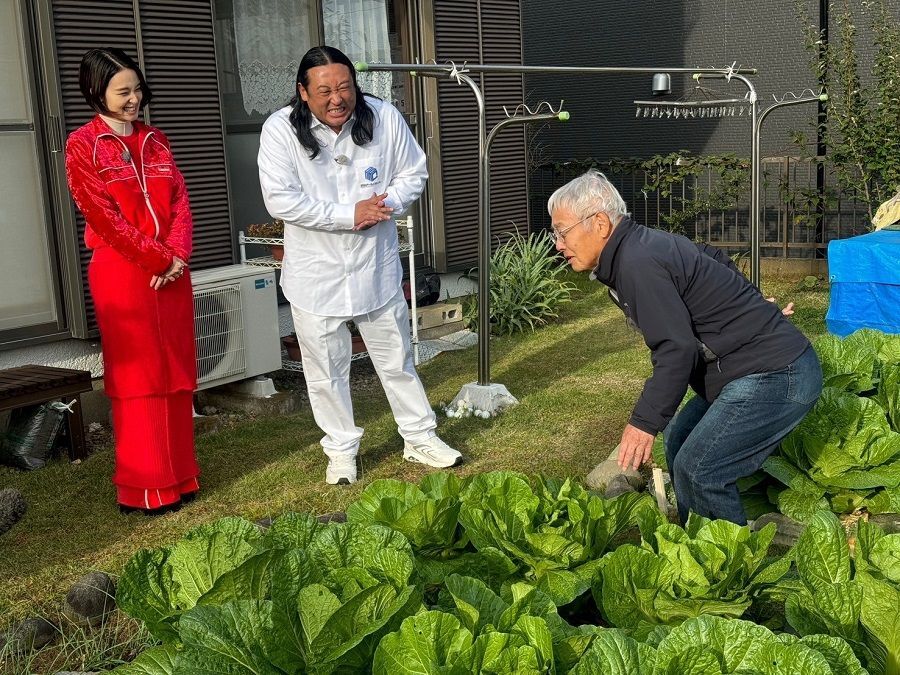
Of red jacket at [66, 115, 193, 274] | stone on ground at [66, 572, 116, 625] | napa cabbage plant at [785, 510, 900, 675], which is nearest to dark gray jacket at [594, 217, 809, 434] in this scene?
napa cabbage plant at [785, 510, 900, 675]

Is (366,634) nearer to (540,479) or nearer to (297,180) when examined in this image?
(540,479)

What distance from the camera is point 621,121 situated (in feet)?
41.6

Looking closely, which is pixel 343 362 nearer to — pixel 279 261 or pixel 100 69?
pixel 100 69

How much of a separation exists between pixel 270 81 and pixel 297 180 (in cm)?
285

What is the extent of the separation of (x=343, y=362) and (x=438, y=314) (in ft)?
10.2

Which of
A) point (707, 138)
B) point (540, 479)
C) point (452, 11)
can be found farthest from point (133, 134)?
point (707, 138)

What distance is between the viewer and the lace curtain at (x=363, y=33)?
25.0 ft

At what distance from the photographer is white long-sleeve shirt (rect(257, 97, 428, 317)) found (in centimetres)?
462

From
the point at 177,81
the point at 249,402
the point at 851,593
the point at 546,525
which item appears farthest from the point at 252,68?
the point at 851,593

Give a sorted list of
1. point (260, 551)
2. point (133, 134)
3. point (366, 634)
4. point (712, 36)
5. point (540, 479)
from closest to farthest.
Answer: point (366, 634) < point (260, 551) < point (540, 479) < point (133, 134) < point (712, 36)

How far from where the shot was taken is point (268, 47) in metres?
7.22

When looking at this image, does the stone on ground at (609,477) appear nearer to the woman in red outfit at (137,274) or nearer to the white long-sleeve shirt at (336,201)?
the white long-sleeve shirt at (336,201)

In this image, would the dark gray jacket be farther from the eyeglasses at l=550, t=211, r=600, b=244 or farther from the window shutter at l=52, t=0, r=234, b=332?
the window shutter at l=52, t=0, r=234, b=332

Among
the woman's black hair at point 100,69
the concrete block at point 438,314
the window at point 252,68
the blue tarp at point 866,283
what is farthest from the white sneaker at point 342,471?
the blue tarp at point 866,283
